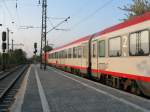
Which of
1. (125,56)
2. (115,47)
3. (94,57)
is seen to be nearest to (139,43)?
(125,56)

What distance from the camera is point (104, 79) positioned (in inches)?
925

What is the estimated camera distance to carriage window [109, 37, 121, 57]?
→ 19.1 m

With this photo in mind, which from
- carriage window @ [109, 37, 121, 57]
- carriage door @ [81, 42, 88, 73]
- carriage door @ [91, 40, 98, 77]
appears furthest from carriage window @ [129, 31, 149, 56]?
carriage door @ [81, 42, 88, 73]

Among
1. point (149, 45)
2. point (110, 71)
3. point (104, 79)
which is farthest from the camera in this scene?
point (104, 79)

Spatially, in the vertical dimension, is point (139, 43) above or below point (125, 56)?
above

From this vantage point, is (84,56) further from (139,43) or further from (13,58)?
(13,58)

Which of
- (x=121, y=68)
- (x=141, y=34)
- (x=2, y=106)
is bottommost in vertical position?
(x=2, y=106)

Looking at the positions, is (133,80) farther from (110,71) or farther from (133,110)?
(133,110)

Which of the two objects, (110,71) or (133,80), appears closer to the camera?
(133,80)

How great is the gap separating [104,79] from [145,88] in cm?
792

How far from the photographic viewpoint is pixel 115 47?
19.8 m

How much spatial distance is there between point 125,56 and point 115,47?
78.2 inches

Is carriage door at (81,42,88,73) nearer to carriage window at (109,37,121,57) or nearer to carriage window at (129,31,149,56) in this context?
carriage window at (109,37,121,57)

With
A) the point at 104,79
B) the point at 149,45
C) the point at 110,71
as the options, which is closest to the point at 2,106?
the point at 149,45
